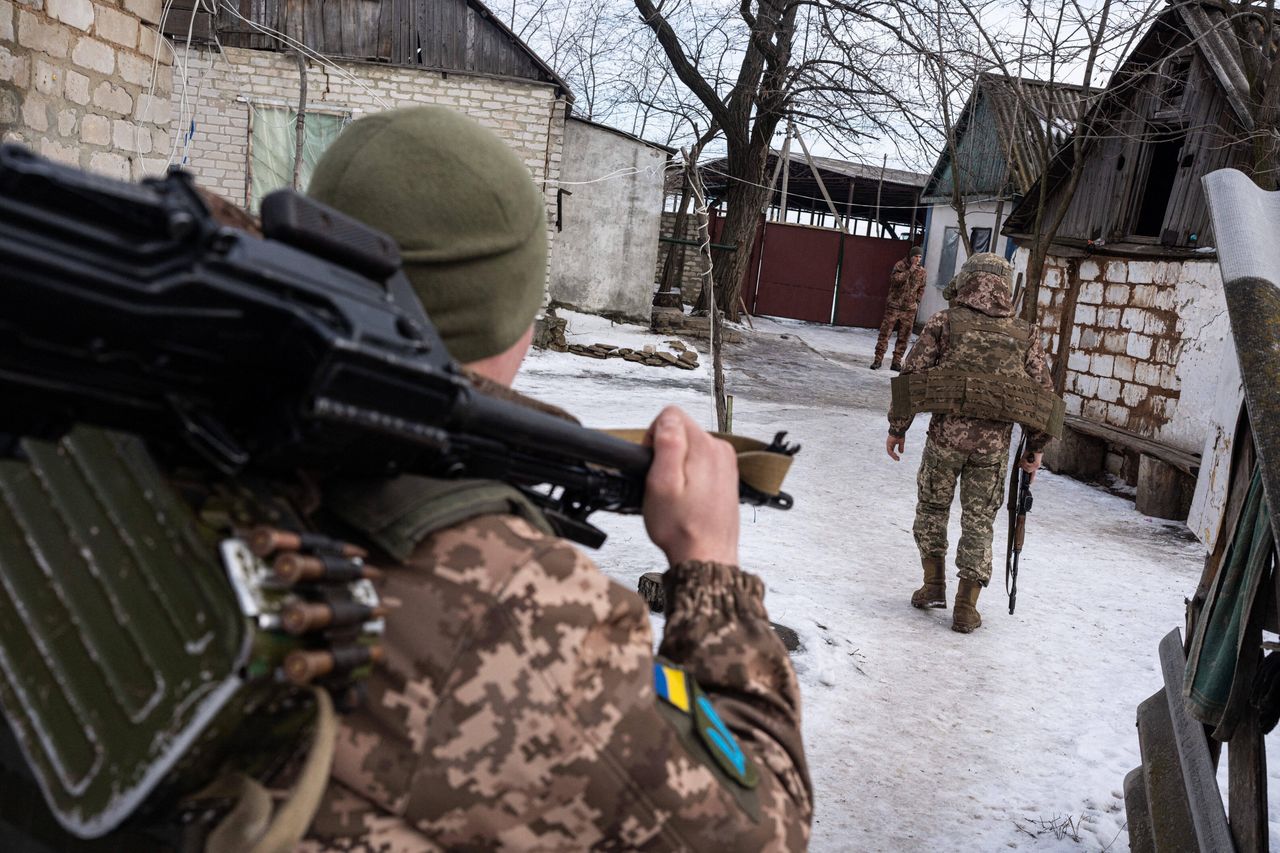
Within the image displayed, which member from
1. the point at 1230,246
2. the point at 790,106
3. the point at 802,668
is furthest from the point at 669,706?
the point at 790,106

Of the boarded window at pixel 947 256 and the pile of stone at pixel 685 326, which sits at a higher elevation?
the boarded window at pixel 947 256

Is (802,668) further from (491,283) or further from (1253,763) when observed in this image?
(491,283)

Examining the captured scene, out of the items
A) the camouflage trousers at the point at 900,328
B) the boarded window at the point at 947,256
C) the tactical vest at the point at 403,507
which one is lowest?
the camouflage trousers at the point at 900,328

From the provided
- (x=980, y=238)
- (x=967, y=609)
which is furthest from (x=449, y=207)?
(x=980, y=238)

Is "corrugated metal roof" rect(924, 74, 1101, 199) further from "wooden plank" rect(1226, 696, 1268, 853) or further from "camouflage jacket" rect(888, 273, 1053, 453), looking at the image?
"wooden plank" rect(1226, 696, 1268, 853)

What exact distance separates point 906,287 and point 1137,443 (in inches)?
285

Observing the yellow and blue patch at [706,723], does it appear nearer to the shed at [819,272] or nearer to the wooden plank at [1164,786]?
the wooden plank at [1164,786]

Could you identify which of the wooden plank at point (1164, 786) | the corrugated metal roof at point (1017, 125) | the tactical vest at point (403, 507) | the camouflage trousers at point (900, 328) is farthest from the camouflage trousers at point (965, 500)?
the camouflage trousers at point (900, 328)

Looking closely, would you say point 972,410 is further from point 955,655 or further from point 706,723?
point 706,723

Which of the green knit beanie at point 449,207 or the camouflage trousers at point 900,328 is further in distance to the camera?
the camouflage trousers at point 900,328

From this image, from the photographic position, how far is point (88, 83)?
4844 mm

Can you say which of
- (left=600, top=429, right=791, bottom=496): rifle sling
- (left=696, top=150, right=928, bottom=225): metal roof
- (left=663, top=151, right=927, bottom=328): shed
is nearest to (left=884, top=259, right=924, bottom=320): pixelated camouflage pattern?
(left=663, top=151, right=927, bottom=328): shed

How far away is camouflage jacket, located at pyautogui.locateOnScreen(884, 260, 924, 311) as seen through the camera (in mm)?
15570

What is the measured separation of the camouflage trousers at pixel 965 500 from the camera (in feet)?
16.9
